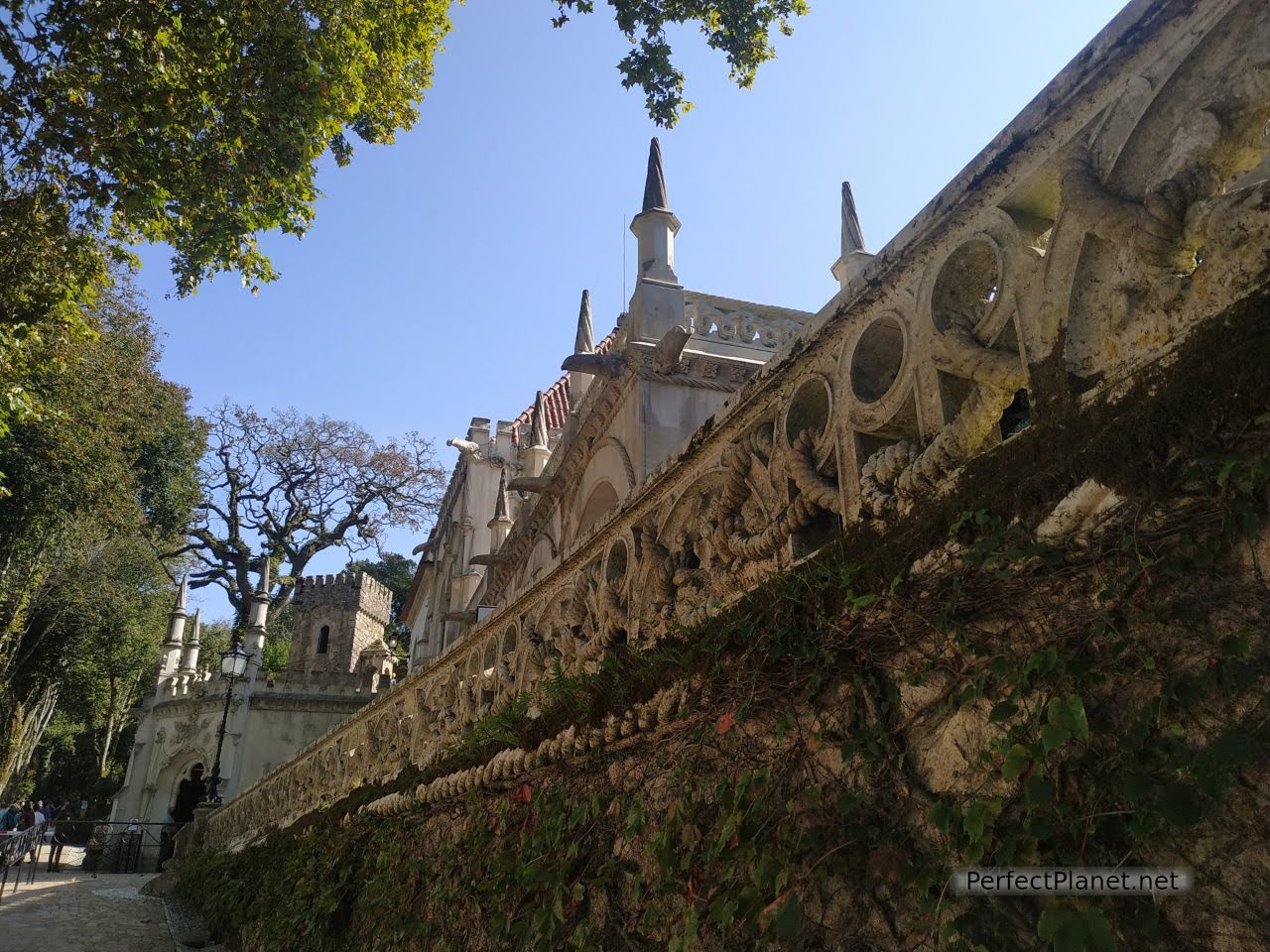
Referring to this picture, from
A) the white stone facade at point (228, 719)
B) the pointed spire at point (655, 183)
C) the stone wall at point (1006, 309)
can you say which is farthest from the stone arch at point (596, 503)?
the white stone facade at point (228, 719)

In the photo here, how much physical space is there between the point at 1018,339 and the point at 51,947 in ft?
35.9

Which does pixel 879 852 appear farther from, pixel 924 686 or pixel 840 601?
pixel 840 601

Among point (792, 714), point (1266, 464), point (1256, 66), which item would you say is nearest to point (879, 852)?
point (792, 714)

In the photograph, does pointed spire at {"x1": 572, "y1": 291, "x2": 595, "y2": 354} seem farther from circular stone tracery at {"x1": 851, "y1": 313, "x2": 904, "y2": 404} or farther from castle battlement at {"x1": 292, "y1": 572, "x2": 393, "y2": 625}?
castle battlement at {"x1": 292, "y1": 572, "x2": 393, "y2": 625}

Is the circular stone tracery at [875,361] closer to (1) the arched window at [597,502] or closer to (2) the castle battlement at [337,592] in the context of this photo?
(1) the arched window at [597,502]

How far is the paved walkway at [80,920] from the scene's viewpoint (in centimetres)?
952

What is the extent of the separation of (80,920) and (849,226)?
13251 millimetres

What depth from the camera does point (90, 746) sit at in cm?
4662

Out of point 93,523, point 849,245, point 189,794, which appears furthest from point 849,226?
point 189,794

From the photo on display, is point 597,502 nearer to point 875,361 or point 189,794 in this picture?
point 875,361

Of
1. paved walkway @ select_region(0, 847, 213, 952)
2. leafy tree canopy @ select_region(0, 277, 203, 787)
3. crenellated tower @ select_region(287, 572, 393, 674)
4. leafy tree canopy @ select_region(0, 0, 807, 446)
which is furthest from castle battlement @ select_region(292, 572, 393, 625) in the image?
leafy tree canopy @ select_region(0, 0, 807, 446)

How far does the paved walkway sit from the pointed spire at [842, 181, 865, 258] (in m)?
11.3

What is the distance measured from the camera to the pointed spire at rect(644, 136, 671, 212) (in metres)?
11.8

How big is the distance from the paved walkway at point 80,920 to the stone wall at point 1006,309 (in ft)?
30.1
